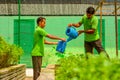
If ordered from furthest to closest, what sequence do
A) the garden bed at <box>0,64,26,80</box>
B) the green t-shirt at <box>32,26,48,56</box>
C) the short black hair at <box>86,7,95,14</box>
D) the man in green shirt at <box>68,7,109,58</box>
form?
the man in green shirt at <box>68,7,109,58</box>, the short black hair at <box>86,7,95,14</box>, the green t-shirt at <box>32,26,48,56</box>, the garden bed at <box>0,64,26,80</box>

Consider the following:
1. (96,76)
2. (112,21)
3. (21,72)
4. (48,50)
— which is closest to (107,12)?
(112,21)

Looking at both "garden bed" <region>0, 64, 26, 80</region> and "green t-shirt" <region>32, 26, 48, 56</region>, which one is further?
"green t-shirt" <region>32, 26, 48, 56</region>

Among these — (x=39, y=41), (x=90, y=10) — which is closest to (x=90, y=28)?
(x=90, y=10)

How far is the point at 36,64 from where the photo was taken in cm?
840

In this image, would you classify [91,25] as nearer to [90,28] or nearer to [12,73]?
[90,28]

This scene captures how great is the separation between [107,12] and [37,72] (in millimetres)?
9060

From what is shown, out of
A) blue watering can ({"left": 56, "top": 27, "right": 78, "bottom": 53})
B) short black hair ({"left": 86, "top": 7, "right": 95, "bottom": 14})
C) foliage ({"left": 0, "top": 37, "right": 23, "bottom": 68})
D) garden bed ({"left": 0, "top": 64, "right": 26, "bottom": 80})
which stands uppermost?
short black hair ({"left": 86, "top": 7, "right": 95, "bottom": 14})

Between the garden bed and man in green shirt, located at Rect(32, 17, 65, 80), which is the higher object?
man in green shirt, located at Rect(32, 17, 65, 80)

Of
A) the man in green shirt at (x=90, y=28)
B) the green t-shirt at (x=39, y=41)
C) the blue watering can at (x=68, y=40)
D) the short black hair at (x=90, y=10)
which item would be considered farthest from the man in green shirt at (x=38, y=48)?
the short black hair at (x=90, y=10)

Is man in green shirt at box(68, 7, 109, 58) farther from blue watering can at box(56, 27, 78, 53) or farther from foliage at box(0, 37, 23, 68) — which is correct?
foliage at box(0, 37, 23, 68)

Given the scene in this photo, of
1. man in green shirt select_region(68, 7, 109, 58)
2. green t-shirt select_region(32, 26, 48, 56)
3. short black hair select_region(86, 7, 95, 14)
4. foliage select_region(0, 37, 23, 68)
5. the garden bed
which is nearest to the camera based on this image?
the garden bed

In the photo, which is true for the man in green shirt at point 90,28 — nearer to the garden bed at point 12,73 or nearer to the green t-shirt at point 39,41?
the green t-shirt at point 39,41

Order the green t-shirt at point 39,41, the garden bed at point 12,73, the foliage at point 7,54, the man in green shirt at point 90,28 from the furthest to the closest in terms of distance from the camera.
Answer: the man in green shirt at point 90,28
the green t-shirt at point 39,41
the foliage at point 7,54
the garden bed at point 12,73

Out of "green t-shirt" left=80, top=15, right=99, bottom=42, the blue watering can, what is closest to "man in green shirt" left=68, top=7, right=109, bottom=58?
"green t-shirt" left=80, top=15, right=99, bottom=42
